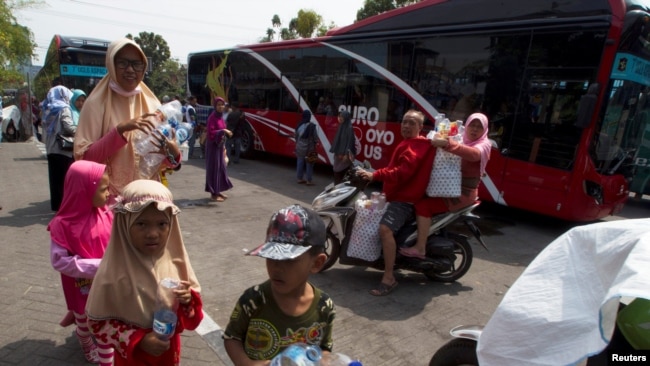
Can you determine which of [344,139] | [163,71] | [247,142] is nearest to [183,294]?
[344,139]

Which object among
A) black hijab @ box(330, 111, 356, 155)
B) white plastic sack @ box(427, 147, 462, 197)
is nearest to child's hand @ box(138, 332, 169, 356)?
white plastic sack @ box(427, 147, 462, 197)

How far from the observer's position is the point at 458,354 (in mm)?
2221

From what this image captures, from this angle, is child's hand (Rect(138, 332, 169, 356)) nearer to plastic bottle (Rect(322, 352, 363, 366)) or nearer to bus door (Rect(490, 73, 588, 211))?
plastic bottle (Rect(322, 352, 363, 366))

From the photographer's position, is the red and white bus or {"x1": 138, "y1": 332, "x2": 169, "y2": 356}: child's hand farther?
the red and white bus

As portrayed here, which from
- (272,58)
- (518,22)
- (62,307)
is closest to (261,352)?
(62,307)

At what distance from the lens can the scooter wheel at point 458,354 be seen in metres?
2.16

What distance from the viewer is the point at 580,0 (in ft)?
19.6

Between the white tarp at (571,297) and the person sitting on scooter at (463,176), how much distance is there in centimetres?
229

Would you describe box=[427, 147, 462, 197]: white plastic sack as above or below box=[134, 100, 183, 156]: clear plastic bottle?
below

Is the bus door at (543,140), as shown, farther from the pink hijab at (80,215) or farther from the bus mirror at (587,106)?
the pink hijab at (80,215)

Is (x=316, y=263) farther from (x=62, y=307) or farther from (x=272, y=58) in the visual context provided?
(x=272, y=58)

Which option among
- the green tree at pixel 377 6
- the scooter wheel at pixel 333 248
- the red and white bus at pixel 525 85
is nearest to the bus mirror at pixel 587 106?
the red and white bus at pixel 525 85

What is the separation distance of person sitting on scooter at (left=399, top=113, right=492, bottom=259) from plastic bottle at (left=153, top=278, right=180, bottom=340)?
8.69 feet

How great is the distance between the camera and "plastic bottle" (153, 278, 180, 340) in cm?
175
